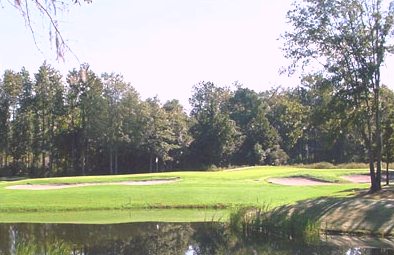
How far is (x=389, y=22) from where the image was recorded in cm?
3303

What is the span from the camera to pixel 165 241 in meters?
21.3

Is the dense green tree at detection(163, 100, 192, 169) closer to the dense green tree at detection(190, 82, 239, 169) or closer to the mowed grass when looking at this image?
the dense green tree at detection(190, 82, 239, 169)

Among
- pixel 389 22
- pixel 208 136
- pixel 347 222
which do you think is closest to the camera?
pixel 347 222

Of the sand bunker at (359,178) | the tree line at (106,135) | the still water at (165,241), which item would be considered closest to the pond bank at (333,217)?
the still water at (165,241)

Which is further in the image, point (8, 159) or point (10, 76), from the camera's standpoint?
point (8, 159)

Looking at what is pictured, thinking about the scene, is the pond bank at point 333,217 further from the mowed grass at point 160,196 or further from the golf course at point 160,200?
the mowed grass at point 160,196

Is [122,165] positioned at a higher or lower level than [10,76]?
lower

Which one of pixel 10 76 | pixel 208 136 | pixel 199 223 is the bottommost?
pixel 199 223

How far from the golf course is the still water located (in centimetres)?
208

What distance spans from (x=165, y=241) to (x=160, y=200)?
1248 cm

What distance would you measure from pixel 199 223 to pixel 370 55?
15689 mm

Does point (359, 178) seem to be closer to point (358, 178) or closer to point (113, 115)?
point (358, 178)

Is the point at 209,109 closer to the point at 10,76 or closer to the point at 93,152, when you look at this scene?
the point at 93,152

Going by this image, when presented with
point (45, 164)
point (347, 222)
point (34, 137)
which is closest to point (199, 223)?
point (347, 222)
